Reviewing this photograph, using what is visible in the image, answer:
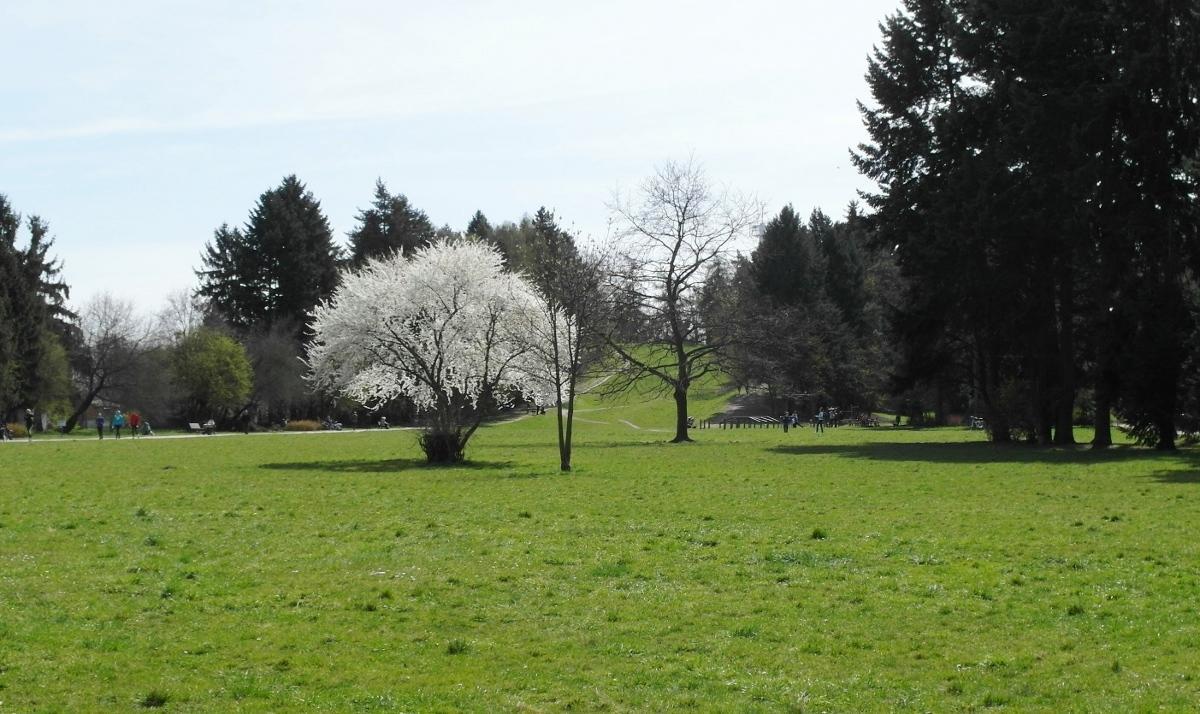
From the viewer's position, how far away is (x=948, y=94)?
156 feet

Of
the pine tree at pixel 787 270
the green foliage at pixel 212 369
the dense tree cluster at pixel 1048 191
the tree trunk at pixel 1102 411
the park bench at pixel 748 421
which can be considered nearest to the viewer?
the dense tree cluster at pixel 1048 191

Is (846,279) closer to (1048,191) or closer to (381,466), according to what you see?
(1048,191)

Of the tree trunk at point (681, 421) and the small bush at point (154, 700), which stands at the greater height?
the tree trunk at point (681, 421)

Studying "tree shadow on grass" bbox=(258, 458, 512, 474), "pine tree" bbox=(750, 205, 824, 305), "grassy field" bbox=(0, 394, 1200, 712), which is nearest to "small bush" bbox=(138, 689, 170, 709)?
"grassy field" bbox=(0, 394, 1200, 712)

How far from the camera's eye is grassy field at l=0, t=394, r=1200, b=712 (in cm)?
862

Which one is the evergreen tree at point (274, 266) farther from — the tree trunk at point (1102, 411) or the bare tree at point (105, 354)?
the tree trunk at point (1102, 411)

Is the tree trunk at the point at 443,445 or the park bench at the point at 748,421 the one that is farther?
the park bench at the point at 748,421

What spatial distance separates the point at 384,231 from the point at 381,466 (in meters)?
70.2

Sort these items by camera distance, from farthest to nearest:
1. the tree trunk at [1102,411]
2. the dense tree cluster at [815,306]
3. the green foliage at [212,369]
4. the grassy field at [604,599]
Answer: the green foliage at [212,369]
the dense tree cluster at [815,306]
the tree trunk at [1102,411]
the grassy field at [604,599]

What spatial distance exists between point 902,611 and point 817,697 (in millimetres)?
3249

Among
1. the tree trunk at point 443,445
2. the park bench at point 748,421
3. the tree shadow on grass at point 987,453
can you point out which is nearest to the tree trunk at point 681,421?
the tree shadow on grass at point 987,453

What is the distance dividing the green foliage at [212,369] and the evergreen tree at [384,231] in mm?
23413

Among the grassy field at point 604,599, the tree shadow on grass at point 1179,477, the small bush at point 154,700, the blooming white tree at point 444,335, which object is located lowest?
the small bush at point 154,700

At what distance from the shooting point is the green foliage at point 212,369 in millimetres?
78438
